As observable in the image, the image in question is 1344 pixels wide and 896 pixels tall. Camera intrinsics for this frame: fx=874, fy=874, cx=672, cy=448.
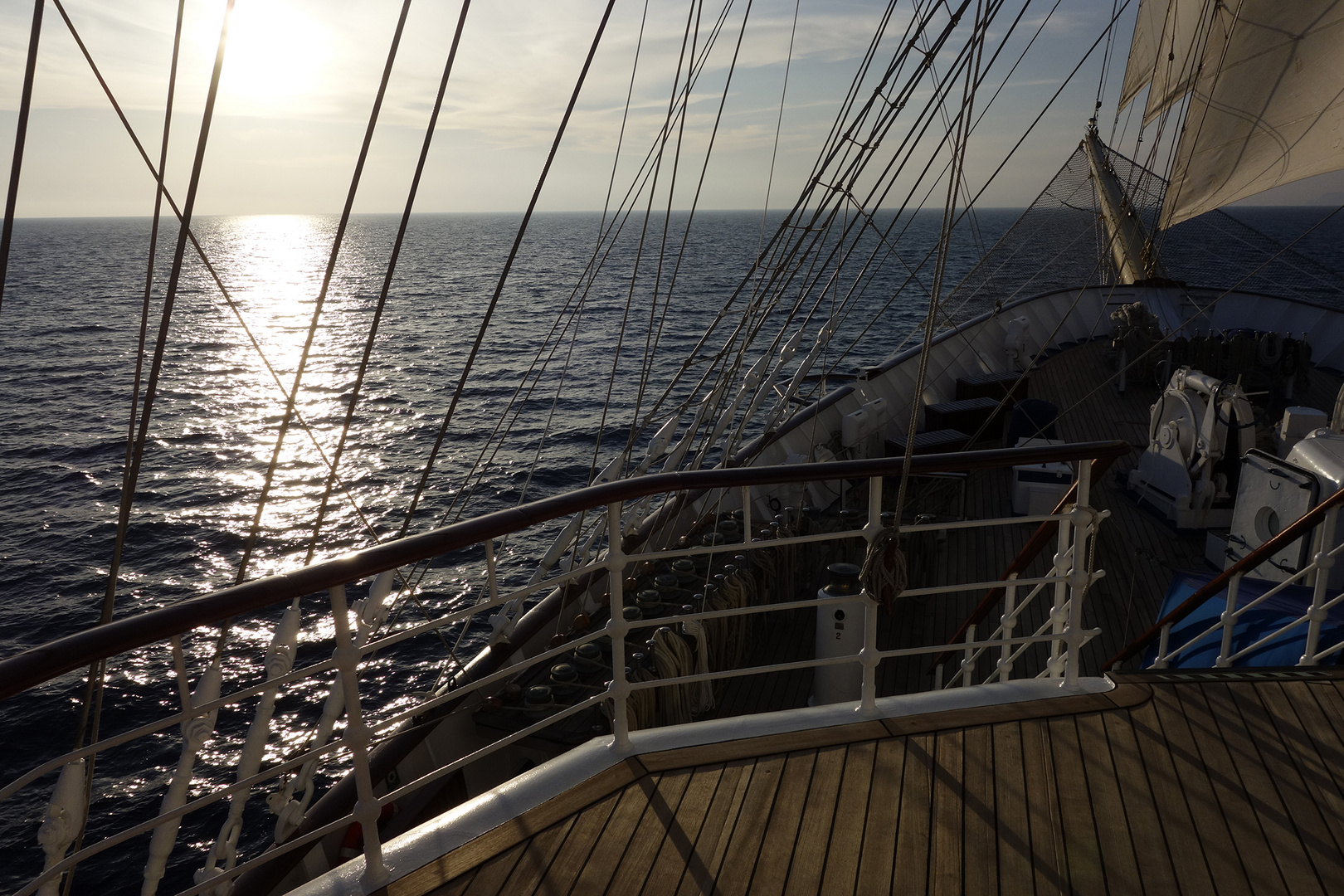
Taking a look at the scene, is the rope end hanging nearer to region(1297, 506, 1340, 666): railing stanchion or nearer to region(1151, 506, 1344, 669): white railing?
region(1151, 506, 1344, 669): white railing

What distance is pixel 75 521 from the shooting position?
595 inches

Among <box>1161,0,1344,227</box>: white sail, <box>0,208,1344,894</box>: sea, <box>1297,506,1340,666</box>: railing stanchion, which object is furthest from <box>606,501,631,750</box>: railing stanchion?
<box>1161,0,1344,227</box>: white sail

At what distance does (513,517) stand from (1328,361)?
13420mm

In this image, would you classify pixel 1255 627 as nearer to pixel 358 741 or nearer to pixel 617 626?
pixel 617 626

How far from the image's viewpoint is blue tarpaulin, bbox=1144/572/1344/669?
347cm

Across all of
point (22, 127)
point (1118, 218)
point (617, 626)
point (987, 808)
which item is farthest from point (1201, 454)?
point (1118, 218)

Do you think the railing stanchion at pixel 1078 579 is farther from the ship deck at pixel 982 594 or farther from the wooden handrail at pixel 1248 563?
the ship deck at pixel 982 594

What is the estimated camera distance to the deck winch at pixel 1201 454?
6.59 metres

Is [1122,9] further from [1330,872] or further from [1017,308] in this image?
[1330,872]

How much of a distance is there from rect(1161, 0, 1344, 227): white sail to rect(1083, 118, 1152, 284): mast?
239cm

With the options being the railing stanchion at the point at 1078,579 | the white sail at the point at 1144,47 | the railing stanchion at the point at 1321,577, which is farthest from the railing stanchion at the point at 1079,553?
the white sail at the point at 1144,47

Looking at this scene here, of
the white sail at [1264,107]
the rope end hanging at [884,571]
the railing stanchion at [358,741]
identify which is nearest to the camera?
the railing stanchion at [358,741]

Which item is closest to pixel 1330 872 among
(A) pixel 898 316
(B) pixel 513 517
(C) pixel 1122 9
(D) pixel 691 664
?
(B) pixel 513 517

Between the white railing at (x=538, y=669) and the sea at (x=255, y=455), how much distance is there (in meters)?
0.76
